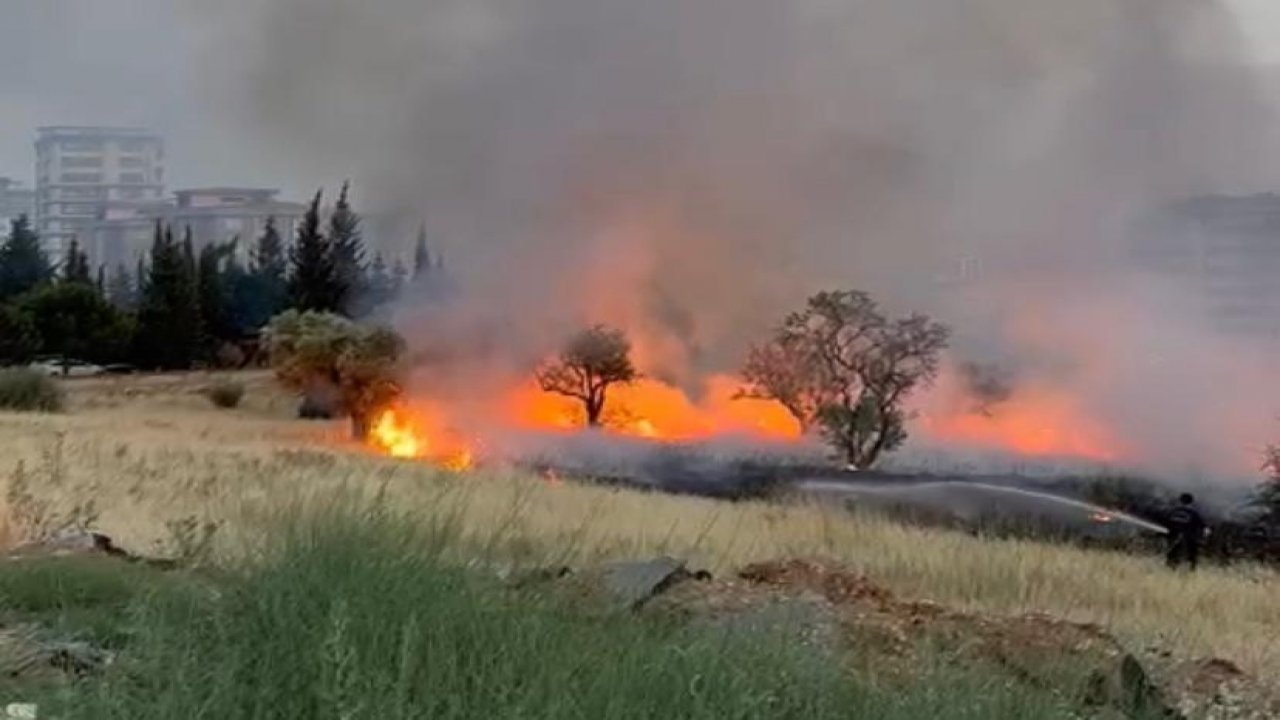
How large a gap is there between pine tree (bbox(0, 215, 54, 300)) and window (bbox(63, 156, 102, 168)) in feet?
132

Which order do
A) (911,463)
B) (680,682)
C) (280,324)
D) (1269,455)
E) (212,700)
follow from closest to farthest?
(212,700) → (680,682) → (1269,455) → (911,463) → (280,324)

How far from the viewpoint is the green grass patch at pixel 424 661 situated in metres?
3.66

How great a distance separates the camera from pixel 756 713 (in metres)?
3.78

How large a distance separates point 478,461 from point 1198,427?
1565 centimetres

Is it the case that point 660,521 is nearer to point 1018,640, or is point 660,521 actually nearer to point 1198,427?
point 1018,640

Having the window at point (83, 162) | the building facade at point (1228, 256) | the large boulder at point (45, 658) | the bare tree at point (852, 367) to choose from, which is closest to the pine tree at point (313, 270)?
the bare tree at point (852, 367)

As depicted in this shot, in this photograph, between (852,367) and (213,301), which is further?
(213,301)

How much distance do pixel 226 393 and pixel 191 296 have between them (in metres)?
10.5

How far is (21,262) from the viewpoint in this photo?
64562 millimetres

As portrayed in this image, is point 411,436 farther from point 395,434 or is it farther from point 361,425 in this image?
point 361,425

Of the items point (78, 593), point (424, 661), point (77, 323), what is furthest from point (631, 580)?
point (77, 323)

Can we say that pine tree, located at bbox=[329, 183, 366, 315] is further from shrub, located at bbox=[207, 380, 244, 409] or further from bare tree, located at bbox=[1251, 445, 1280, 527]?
bare tree, located at bbox=[1251, 445, 1280, 527]

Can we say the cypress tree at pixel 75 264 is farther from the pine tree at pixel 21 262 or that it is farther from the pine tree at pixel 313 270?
the pine tree at pixel 313 270

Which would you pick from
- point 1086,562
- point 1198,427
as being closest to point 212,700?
point 1086,562
